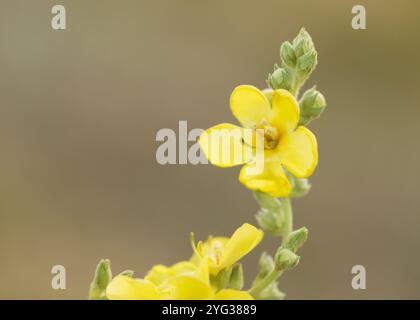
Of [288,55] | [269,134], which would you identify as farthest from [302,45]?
[269,134]

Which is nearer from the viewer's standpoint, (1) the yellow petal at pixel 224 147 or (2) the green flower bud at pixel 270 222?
(1) the yellow petal at pixel 224 147

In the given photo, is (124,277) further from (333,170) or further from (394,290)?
(333,170)

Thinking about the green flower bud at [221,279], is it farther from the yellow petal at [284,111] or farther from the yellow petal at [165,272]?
the yellow petal at [284,111]

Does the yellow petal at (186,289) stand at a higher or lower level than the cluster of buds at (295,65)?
lower

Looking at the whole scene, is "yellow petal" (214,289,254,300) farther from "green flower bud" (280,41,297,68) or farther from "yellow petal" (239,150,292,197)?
"green flower bud" (280,41,297,68)

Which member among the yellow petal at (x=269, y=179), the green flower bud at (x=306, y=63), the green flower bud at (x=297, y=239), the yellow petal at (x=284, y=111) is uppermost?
the green flower bud at (x=306, y=63)

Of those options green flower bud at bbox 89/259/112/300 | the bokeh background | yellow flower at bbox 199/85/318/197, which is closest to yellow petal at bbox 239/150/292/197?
yellow flower at bbox 199/85/318/197

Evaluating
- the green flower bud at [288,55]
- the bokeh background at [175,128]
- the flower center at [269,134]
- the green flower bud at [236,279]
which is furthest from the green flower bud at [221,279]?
the bokeh background at [175,128]

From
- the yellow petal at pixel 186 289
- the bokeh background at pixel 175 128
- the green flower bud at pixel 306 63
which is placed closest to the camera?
the yellow petal at pixel 186 289
